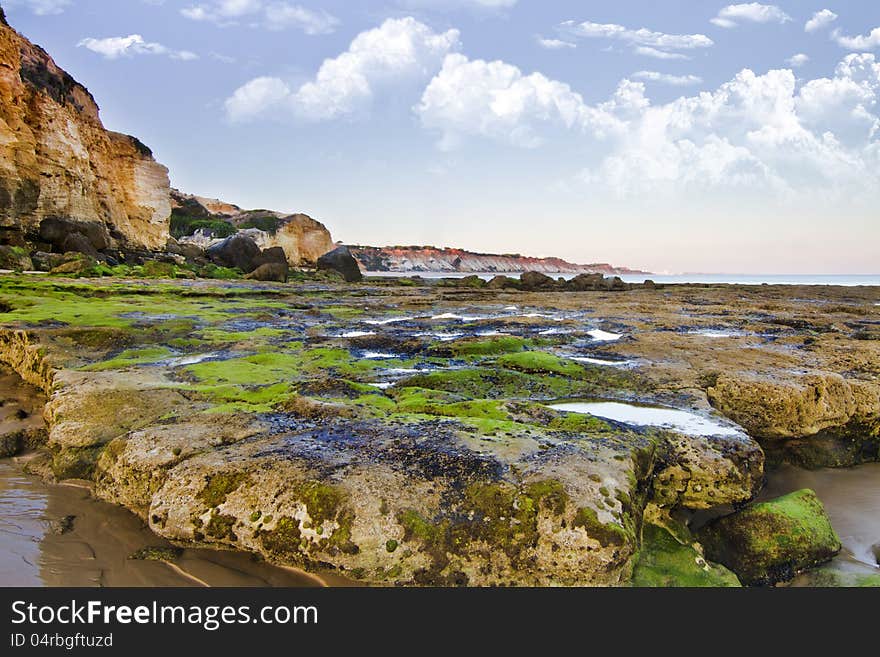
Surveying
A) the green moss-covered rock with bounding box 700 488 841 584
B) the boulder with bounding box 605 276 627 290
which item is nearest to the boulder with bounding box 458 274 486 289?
the boulder with bounding box 605 276 627 290

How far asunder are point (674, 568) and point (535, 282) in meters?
35.0

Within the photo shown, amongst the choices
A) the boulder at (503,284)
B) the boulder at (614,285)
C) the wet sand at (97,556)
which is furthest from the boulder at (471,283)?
the wet sand at (97,556)

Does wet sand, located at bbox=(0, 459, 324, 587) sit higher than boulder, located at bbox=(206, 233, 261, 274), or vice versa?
boulder, located at bbox=(206, 233, 261, 274)

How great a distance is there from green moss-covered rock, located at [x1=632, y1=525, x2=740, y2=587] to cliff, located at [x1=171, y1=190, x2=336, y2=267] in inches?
2416

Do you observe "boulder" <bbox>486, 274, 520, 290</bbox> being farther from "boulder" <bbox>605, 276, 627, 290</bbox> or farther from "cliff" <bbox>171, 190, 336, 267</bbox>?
"cliff" <bbox>171, 190, 336, 267</bbox>

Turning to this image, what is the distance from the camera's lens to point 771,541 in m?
3.30

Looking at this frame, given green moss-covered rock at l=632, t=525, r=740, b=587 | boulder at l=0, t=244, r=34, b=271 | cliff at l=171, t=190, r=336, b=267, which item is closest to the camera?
green moss-covered rock at l=632, t=525, r=740, b=587

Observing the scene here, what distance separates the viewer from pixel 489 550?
8.97 feet

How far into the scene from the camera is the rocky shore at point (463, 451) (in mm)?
2781

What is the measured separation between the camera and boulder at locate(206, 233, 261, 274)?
41344 mm

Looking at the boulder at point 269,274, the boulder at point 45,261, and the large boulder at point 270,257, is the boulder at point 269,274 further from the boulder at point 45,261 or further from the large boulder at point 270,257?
the boulder at point 45,261

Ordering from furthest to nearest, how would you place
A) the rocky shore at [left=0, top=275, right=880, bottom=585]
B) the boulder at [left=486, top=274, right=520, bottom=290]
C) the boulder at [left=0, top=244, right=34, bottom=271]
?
the boulder at [left=486, top=274, right=520, bottom=290] → the boulder at [left=0, top=244, right=34, bottom=271] → the rocky shore at [left=0, top=275, right=880, bottom=585]


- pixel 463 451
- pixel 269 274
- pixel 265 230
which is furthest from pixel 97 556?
pixel 265 230
